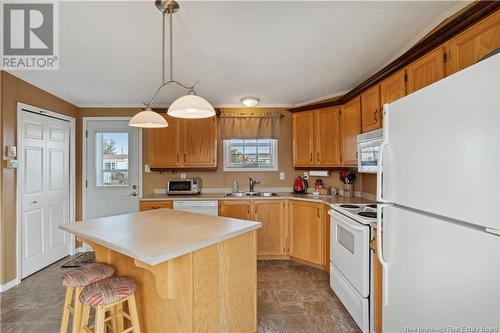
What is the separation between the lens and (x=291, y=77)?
9.41 feet

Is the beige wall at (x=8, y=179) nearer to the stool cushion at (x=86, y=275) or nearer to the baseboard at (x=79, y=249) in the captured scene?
the baseboard at (x=79, y=249)

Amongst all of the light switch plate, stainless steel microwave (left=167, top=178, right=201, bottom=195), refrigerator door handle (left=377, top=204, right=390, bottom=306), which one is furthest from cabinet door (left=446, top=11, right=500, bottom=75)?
the light switch plate

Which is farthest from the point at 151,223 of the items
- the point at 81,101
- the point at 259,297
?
the point at 81,101

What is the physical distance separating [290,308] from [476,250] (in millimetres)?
1813

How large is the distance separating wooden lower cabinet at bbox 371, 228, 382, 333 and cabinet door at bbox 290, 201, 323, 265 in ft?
4.14

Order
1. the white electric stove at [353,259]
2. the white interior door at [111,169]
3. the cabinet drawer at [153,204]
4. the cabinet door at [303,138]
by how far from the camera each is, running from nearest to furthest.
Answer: the white electric stove at [353,259], the cabinet drawer at [153,204], the cabinet door at [303,138], the white interior door at [111,169]

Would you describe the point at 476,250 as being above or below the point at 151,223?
above

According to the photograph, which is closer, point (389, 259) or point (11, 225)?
point (389, 259)

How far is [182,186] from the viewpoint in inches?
150

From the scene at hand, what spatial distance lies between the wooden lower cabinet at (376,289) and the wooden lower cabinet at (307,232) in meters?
1.24

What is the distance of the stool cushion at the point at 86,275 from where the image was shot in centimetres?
148

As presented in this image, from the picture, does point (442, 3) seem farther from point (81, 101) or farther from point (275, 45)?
point (81, 101)

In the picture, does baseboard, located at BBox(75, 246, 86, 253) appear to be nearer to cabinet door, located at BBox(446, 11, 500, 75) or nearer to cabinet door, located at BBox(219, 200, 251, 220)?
cabinet door, located at BBox(219, 200, 251, 220)

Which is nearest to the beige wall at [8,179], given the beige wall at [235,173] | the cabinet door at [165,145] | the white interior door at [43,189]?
the white interior door at [43,189]
